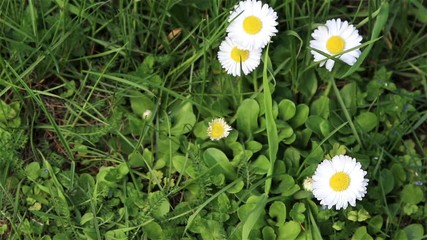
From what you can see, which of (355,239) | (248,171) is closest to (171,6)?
(248,171)

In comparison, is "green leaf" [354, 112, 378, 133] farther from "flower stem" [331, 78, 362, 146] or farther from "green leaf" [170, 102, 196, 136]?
"green leaf" [170, 102, 196, 136]

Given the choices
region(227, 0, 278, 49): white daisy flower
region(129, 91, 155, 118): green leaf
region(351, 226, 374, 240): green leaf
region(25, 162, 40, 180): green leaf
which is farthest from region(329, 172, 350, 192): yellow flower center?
region(25, 162, 40, 180): green leaf

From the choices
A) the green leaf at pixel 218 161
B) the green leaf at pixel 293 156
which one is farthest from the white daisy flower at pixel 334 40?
the green leaf at pixel 218 161

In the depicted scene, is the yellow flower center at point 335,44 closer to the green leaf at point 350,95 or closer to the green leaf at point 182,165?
the green leaf at point 350,95

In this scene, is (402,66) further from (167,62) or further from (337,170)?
(167,62)

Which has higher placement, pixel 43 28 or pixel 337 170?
pixel 337 170
